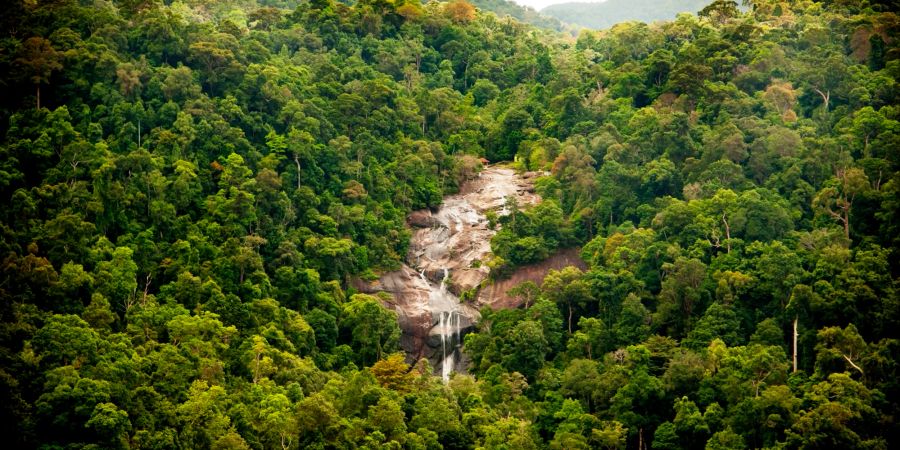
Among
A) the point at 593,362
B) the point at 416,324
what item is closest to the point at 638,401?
the point at 593,362

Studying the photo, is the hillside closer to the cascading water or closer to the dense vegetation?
the dense vegetation

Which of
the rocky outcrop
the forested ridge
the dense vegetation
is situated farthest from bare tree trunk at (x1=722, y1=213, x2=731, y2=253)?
the dense vegetation

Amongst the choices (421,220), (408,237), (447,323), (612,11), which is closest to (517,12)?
(612,11)

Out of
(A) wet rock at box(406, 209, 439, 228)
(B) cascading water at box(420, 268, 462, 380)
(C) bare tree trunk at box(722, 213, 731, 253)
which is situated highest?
(C) bare tree trunk at box(722, 213, 731, 253)

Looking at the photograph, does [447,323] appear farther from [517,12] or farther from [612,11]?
[612,11]

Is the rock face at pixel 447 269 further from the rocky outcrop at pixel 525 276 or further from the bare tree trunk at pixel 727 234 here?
the bare tree trunk at pixel 727 234

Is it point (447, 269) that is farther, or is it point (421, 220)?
point (421, 220)

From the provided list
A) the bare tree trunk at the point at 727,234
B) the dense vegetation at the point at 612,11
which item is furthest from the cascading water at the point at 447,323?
the dense vegetation at the point at 612,11
